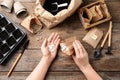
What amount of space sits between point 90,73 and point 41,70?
21cm

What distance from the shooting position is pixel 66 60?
1194 mm

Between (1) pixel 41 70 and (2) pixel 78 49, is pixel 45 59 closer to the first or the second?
(1) pixel 41 70

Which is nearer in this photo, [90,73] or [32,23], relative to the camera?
[90,73]

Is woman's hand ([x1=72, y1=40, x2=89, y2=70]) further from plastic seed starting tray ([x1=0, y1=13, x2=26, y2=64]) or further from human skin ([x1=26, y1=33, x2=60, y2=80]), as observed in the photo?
plastic seed starting tray ([x1=0, y1=13, x2=26, y2=64])

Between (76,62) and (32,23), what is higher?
(32,23)

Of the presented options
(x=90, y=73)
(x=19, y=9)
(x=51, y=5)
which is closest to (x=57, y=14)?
(x=51, y=5)

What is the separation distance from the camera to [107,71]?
1.18m

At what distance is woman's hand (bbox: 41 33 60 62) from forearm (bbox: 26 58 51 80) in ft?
0.07

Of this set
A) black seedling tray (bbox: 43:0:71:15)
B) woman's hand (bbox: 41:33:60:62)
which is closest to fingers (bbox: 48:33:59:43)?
woman's hand (bbox: 41:33:60:62)

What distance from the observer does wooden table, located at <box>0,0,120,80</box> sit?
1.18m

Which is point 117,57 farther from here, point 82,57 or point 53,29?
point 53,29

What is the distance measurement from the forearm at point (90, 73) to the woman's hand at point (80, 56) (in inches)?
0.6

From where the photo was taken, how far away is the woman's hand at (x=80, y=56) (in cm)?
115

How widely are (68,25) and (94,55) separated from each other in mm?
185
